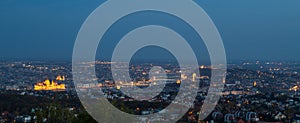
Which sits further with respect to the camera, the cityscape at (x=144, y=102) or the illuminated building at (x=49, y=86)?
the illuminated building at (x=49, y=86)

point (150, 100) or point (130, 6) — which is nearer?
point (130, 6)

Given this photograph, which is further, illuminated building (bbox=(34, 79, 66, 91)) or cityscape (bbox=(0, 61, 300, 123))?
illuminated building (bbox=(34, 79, 66, 91))

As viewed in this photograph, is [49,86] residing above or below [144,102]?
above

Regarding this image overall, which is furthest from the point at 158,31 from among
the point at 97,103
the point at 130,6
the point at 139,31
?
the point at 97,103

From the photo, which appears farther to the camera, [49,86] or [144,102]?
[49,86]

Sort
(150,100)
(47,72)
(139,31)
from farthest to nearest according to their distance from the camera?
(47,72)
(150,100)
(139,31)

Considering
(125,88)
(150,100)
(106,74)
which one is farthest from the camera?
(106,74)

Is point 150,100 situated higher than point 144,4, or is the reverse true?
point 144,4

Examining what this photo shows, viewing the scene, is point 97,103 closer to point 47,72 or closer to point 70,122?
point 70,122
